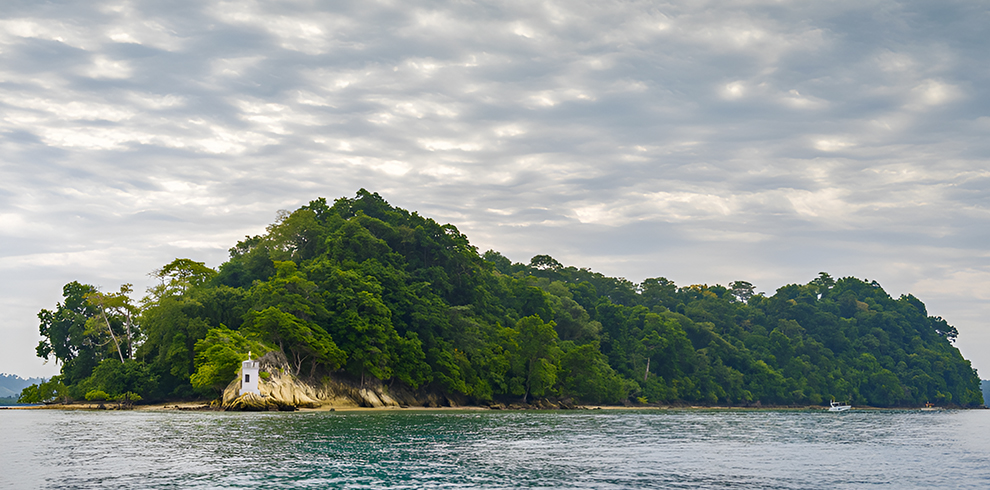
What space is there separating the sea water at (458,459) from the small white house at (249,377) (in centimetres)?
2133

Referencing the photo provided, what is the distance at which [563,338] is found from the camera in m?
125

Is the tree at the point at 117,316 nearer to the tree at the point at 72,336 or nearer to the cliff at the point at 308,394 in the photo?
the tree at the point at 72,336

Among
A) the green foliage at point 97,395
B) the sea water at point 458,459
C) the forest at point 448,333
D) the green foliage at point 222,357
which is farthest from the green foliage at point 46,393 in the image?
the sea water at point 458,459

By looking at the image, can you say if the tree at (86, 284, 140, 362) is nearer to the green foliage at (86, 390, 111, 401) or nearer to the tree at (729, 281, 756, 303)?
the green foliage at (86, 390, 111, 401)

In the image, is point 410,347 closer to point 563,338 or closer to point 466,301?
point 466,301

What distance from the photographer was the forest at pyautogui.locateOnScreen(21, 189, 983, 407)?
80188mm

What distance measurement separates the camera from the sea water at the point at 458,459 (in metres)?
22.7

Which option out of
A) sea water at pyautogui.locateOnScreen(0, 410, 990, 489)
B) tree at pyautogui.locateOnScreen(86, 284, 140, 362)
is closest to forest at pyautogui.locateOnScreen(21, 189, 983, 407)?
tree at pyautogui.locateOnScreen(86, 284, 140, 362)

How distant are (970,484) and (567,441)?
61.8 feet

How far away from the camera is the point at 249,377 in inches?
2633

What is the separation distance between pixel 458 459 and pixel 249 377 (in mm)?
43961

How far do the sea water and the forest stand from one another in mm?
33237

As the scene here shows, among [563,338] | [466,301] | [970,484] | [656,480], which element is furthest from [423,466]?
[563,338]

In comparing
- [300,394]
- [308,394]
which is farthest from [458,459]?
[308,394]
